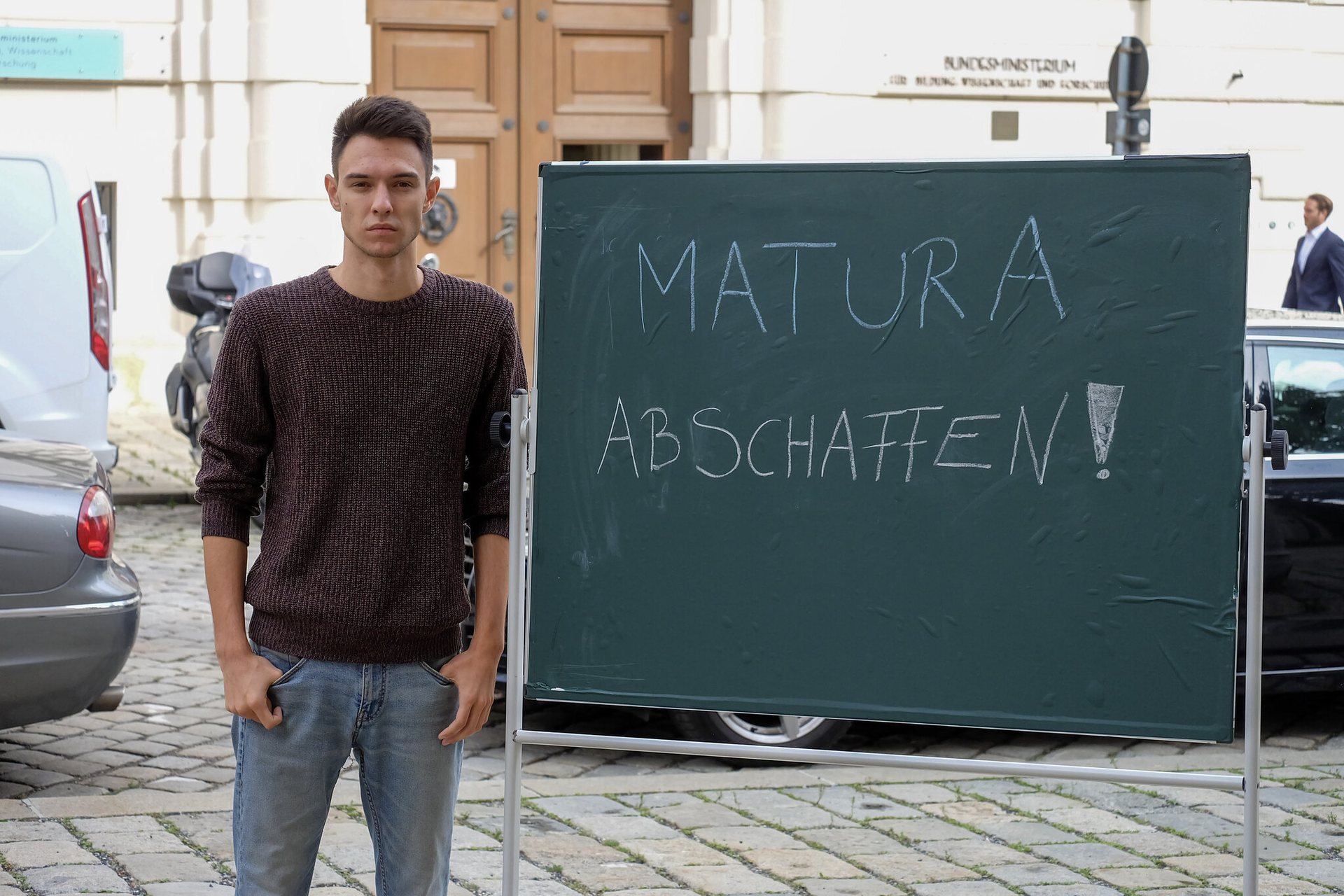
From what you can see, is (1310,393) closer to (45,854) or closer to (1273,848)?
(1273,848)

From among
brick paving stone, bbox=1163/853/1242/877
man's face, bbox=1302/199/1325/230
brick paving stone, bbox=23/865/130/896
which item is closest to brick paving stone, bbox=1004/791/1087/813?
brick paving stone, bbox=1163/853/1242/877

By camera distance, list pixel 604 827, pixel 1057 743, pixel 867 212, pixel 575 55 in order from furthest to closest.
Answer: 1. pixel 575 55
2. pixel 1057 743
3. pixel 604 827
4. pixel 867 212

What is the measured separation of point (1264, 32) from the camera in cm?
1980

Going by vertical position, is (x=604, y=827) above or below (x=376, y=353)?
below

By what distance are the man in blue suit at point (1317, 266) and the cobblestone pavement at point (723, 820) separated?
9.85 metres

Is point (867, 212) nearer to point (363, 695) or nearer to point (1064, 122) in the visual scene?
point (363, 695)

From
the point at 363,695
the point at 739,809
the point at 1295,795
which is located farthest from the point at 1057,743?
the point at 363,695

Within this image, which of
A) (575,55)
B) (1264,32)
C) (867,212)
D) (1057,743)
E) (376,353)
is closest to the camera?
(376,353)

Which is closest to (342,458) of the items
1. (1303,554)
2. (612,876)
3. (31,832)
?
(612,876)

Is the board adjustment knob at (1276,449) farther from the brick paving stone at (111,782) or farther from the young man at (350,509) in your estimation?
the brick paving stone at (111,782)

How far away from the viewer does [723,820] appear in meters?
5.40

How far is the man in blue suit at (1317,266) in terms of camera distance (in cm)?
1594

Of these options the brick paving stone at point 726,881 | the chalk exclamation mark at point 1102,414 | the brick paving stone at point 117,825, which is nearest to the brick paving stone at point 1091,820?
the brick paving stone at point 726,881

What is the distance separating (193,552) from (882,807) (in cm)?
598
